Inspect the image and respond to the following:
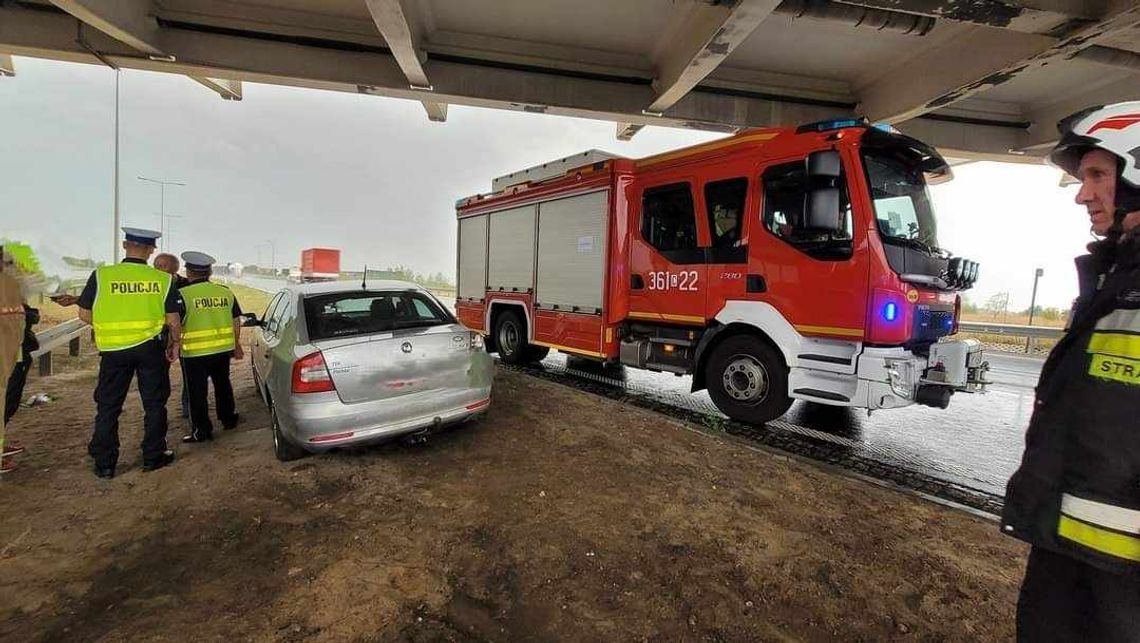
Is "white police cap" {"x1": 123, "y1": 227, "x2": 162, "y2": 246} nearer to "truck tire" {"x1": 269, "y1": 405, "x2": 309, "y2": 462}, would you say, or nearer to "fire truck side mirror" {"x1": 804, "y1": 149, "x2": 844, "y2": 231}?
"truck tire" {"x1": 269, "y1": 405, "x2": 309, "y2": 462}

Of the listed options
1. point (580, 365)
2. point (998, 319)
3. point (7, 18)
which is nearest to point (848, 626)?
point (580, 365)

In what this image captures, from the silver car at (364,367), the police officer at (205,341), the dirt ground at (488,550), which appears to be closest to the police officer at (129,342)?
the dirt ground at (488,550)

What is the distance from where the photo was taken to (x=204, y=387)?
446 cm

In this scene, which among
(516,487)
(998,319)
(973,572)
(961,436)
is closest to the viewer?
(973,572)

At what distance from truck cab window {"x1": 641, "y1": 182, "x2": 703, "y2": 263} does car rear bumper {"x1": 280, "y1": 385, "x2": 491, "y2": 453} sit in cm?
304

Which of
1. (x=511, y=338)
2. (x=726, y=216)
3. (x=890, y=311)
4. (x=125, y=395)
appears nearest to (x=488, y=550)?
(x=125, y=395)

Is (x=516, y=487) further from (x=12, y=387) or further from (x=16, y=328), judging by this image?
(x=12, y=387)

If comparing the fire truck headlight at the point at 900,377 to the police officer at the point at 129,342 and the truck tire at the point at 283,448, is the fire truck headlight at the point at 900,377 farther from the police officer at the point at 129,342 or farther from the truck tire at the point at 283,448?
the police officer at the point at 129,342

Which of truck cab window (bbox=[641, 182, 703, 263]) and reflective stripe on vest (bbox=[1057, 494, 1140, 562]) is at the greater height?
truck cab window (bbox=[641, 182, 703, 263])

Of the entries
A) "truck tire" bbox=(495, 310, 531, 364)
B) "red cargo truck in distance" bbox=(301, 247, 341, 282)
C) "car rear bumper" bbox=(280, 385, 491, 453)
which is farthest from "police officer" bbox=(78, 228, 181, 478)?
"red cargo truck in distance" bbox=(301, 247, 341, 282)

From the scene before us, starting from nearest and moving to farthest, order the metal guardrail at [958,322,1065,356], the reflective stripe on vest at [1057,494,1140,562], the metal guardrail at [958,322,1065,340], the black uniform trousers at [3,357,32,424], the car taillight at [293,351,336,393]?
1. the reflective stripe on vest at [1057,494,1140,562]
2. the car taillight at [293,351,336,393]
3. the black uniform trousers at [3,357,32,424]
4. the metal guardrail at [958,322,1065,340]
5. the metal guardrail at [958,322,1065,356]

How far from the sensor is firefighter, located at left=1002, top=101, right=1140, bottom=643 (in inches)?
45.6

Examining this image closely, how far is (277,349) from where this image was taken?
3.94 metres

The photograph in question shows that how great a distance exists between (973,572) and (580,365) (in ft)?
19.7
